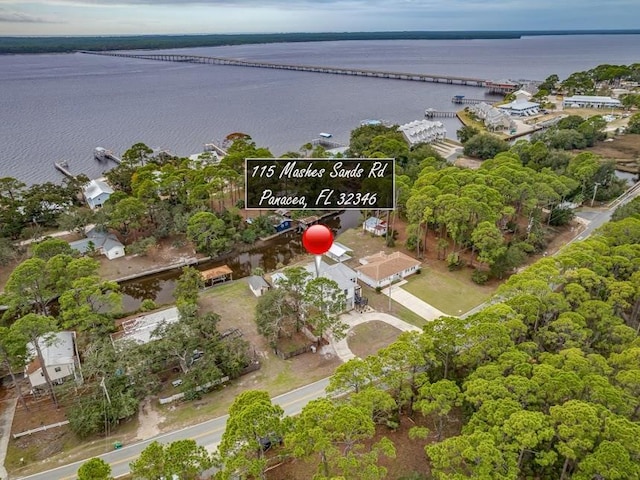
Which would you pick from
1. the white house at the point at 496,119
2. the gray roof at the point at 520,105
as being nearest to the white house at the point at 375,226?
the white house at the point at 496,119

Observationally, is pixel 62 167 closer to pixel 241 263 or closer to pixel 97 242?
pixel 97 242

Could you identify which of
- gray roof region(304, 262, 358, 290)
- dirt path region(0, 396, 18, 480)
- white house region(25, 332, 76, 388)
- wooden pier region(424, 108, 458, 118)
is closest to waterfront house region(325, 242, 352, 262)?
gray roof region(304, 262, 358, 290)

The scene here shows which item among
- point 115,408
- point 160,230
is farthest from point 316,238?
point 160,230

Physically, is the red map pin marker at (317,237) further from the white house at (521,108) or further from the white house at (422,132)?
the white house at (521,108)

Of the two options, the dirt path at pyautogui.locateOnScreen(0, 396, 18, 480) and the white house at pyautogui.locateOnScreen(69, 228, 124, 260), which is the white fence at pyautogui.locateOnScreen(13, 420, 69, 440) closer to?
the dirt path at pyautogui.locateOnScreen(0, 396, 18, 480)

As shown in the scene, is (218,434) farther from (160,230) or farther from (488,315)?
(160,230)
